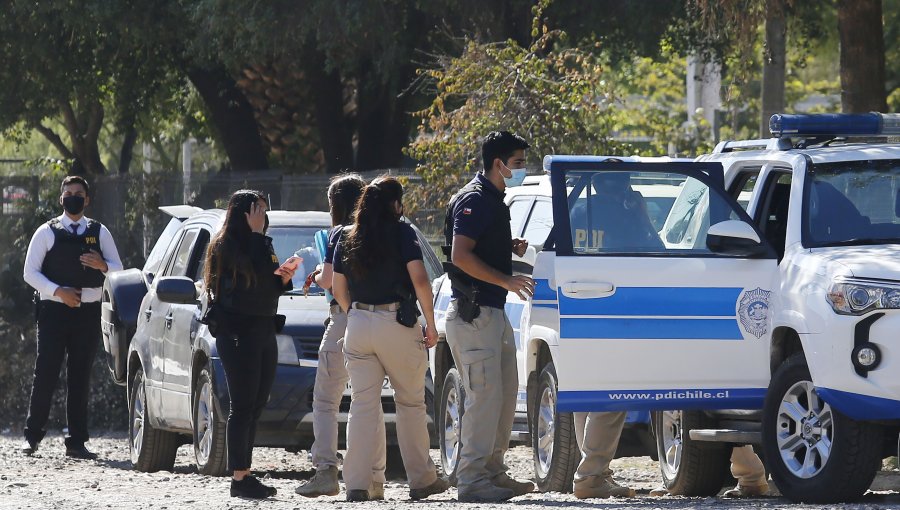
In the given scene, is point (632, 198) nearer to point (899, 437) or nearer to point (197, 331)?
point (899, 437)

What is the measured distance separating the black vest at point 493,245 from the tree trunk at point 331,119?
49.0 ft

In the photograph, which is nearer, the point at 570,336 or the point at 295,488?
the point at 570,336

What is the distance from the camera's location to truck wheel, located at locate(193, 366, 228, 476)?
10.8m

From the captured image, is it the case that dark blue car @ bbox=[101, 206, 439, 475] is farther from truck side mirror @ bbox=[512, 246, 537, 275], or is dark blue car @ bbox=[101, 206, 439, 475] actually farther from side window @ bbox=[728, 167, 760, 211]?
side window @ bbox=[728, 167, 760, 211]

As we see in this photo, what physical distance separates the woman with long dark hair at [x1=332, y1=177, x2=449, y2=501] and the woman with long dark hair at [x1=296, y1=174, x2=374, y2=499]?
52cm

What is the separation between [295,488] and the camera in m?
10.5

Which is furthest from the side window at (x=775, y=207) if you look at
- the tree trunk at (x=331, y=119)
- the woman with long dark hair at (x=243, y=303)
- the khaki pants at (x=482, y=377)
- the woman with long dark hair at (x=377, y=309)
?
the tree trunk at (x=331, y=119)

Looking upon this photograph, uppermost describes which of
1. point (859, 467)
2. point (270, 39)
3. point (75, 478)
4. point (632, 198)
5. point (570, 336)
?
point (270, 39)

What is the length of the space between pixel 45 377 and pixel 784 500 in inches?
268

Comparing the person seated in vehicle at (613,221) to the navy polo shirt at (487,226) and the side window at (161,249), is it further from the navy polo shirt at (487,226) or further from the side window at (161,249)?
the side window at (161,249)

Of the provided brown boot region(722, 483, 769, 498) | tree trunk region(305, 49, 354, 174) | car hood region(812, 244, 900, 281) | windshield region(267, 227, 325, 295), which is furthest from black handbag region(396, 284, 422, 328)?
tree trunk region(305, 49, 354, 174)

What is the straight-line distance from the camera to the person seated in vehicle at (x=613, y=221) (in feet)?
28.2

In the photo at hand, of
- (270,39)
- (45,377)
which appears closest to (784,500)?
(45,377)

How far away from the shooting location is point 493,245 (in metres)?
8.80
